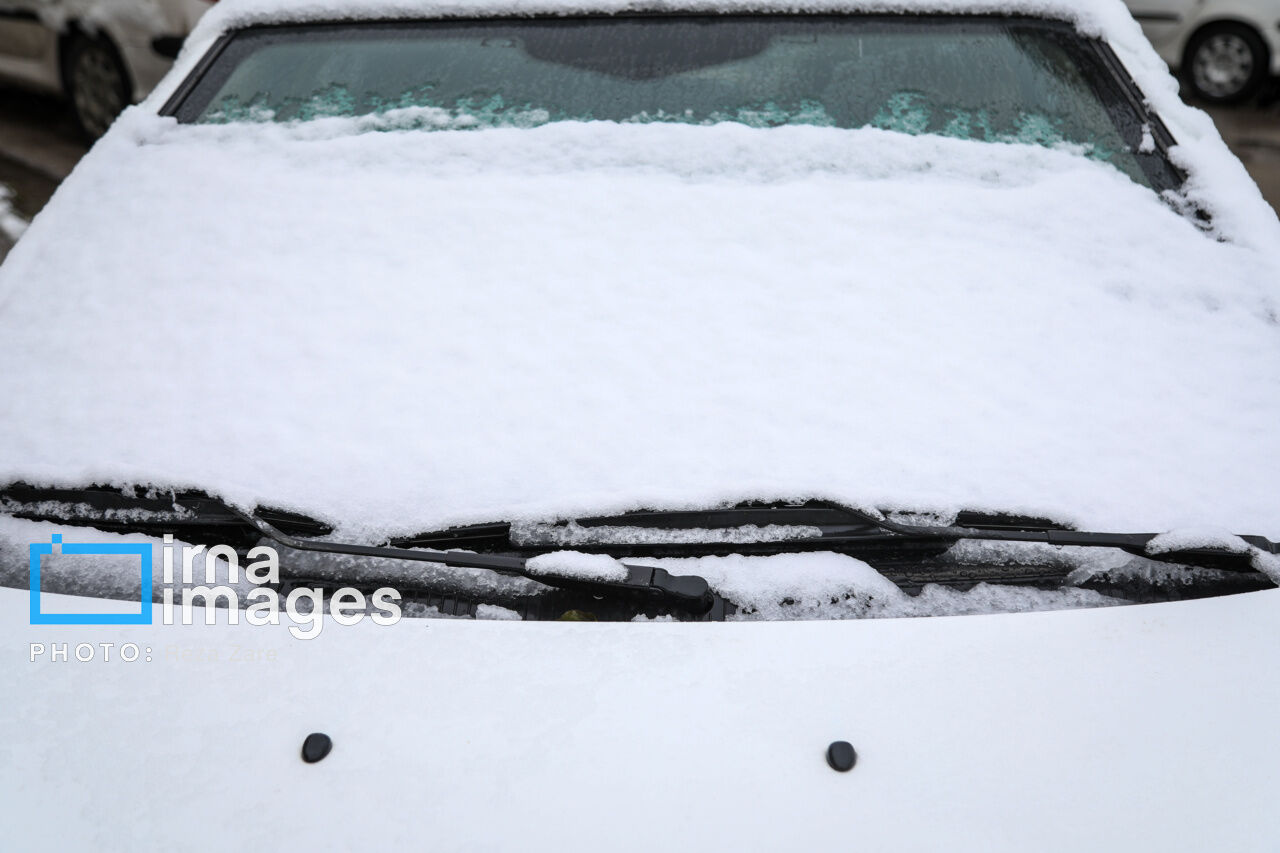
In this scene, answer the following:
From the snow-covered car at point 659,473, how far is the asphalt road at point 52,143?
3.11 metres

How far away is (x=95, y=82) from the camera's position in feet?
15.0

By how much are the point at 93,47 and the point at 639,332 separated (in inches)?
170

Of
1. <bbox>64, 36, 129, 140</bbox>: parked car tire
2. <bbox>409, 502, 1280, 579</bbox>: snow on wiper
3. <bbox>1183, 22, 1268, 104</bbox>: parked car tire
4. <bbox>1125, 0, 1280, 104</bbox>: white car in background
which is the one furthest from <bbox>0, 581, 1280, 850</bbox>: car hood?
<bbox>1183, 22, 1268, 104</bbox>: parked car tire

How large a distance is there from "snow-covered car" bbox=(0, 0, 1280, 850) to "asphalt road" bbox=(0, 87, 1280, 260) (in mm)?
3106

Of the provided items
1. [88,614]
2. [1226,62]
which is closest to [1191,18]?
[1226,62]

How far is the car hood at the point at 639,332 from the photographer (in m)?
1.23

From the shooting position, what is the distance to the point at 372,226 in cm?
158

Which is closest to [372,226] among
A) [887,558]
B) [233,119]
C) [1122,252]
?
[233,119]

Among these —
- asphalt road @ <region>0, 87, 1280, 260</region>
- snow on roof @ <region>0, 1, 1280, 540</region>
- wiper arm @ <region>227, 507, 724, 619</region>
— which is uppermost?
asphalt road @ <region>0, 87, 1280, 260</region>

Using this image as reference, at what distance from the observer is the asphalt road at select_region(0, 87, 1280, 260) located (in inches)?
176

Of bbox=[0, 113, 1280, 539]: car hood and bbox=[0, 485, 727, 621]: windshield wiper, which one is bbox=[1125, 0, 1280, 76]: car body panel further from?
bbox=[0, 485, 727, 621]: windshield wiper

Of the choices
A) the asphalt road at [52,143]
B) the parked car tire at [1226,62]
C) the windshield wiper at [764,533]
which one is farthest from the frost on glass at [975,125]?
the parked car tire at [1226,62]

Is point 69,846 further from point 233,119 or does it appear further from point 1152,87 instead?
point 1152,87

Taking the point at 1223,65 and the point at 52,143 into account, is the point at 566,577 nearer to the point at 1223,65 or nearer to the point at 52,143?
the point at 52,143
